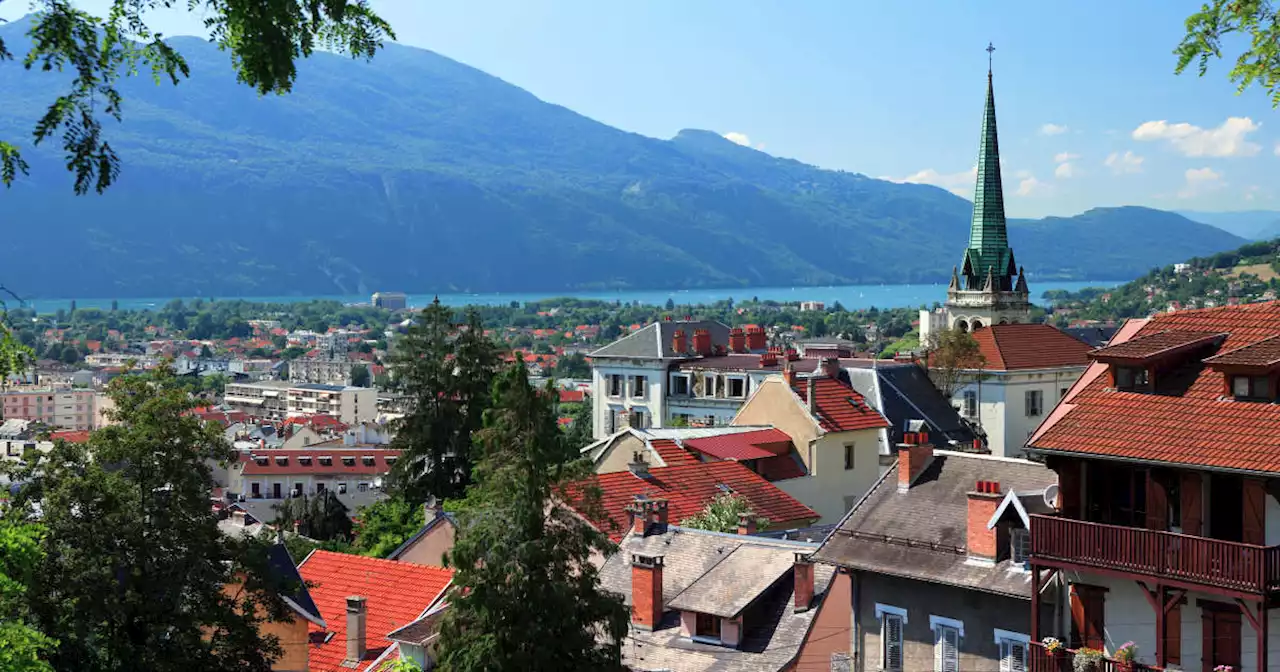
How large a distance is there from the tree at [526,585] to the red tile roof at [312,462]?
325 feet

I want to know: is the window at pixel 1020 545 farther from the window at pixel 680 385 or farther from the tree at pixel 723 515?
the window at pixel 680 385

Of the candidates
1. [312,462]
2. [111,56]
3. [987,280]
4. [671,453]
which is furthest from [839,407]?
[312,462]

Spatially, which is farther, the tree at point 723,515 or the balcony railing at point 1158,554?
the tree at point 723,515

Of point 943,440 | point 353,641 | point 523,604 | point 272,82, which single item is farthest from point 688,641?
point 943,440

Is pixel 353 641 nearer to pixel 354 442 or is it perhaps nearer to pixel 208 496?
pixel 208 496

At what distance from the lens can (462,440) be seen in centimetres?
5597

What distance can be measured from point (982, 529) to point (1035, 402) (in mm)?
53337

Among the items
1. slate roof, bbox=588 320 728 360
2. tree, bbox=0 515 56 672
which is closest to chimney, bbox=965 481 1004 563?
tree, bbox=0 515 56 672

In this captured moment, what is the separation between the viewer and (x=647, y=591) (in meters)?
30.7

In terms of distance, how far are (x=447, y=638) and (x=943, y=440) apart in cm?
3836

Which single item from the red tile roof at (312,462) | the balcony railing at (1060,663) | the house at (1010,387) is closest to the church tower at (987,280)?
the house at (1010,387)

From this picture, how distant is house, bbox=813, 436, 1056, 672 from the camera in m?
24.8

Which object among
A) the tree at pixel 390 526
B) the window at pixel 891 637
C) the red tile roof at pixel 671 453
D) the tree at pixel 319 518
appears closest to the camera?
the window at pixel 891 637

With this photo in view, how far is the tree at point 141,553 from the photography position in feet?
78.7
